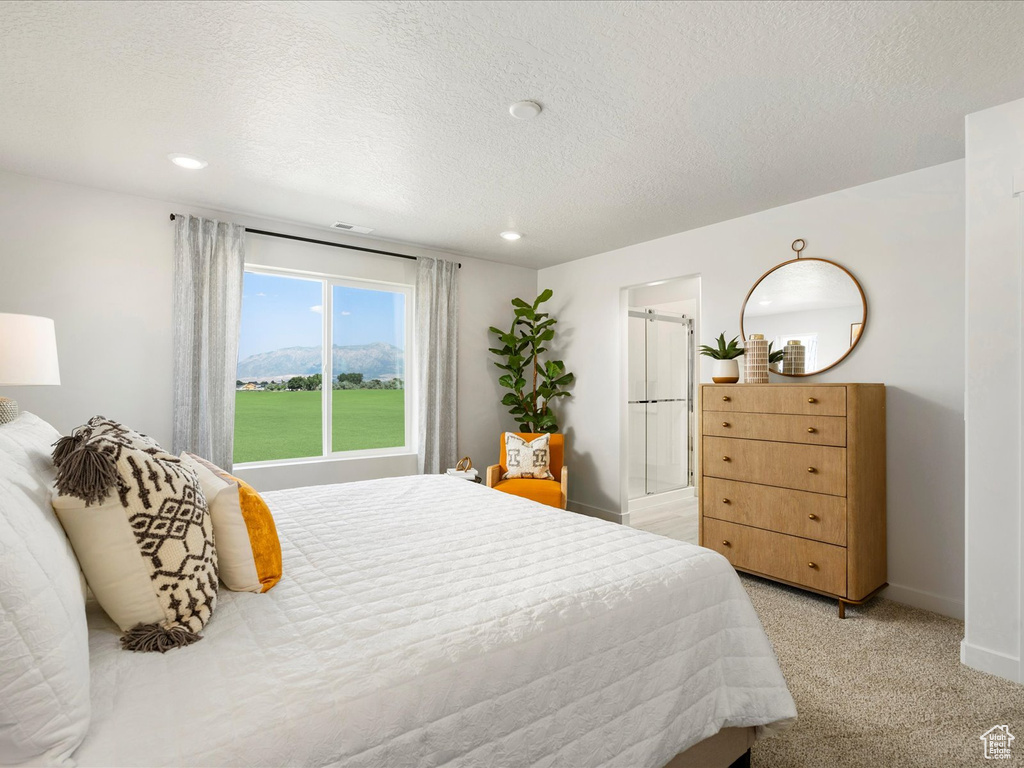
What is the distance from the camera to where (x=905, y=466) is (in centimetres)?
312

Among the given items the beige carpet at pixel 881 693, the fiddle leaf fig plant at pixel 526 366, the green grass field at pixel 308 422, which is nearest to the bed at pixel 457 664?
the beige carpet at pixel 881 693

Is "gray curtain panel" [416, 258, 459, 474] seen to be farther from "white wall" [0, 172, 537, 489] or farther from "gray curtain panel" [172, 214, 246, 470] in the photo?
"gray curtain panel" [172, 214, 246, 470]

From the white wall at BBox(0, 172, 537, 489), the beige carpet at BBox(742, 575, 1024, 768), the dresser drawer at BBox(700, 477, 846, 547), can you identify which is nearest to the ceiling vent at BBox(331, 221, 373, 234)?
the white wall at BBox(0, 172, 537, 489)

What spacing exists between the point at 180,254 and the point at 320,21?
8.02ft

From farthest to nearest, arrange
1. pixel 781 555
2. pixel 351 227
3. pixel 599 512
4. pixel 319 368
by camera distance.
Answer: pixel 599 512 < pixel 319 368 < pixel 351 227 < pixel 781 555

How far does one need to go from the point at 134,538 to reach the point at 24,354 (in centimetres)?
190

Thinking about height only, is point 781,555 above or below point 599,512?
above

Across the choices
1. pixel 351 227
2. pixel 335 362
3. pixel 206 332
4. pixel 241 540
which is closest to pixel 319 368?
pixel 335 362

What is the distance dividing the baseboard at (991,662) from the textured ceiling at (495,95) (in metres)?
2.50

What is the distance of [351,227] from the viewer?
13.7 feet

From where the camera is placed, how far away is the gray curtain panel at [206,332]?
11.7 ft

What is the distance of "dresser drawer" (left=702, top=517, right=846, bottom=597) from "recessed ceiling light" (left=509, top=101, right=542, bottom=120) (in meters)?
2.78

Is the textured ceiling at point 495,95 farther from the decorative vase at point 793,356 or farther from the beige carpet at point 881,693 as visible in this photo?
the beige carpet at point 881,693

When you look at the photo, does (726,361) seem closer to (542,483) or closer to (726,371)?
(726,371)
